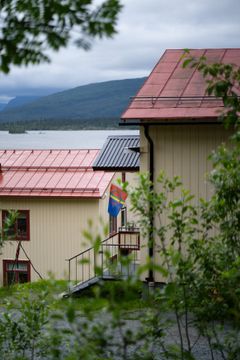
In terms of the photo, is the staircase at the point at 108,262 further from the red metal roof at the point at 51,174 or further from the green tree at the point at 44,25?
the red metal roof at the point at 51,174

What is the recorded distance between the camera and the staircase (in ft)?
9.23

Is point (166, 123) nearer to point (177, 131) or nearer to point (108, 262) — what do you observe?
point (177, 131)

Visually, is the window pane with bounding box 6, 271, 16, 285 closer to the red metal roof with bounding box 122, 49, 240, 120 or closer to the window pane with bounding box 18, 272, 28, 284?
the window pane with bounding box 18, 272, 28, 284

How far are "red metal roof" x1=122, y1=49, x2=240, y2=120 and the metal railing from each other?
2.97 metres

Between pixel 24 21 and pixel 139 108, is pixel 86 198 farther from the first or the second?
pixel 24 21

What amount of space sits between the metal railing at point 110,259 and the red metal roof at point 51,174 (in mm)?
2463

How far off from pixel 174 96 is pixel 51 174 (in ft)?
41.3

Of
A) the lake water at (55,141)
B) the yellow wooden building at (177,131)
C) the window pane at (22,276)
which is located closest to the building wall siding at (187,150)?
the yellow wooden building at (177,131)

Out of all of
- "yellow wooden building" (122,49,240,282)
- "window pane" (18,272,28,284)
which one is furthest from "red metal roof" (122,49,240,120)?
"window pane" (18,272,28,284)

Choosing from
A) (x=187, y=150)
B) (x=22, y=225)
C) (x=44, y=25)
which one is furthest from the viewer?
(x=22, y=225)

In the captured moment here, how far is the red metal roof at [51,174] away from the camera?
2502 cm

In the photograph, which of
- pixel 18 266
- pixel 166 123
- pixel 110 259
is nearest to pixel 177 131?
pixel 166 123

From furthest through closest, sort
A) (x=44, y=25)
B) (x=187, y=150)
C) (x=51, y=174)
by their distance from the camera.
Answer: (x=51, y=174), (x=187, y=150), (x=44, y=25)

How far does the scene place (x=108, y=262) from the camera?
3004mm
